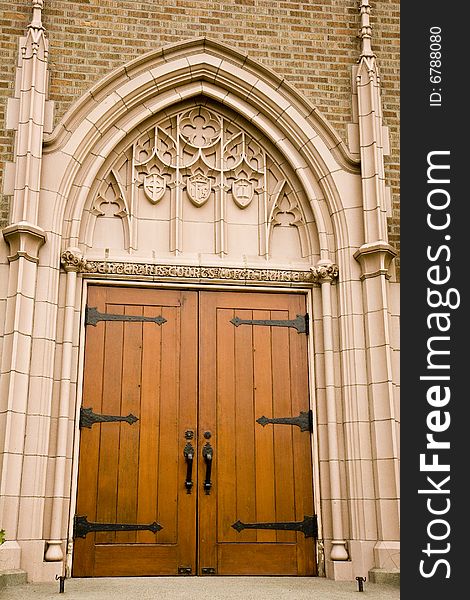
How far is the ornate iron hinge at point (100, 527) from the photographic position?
6.79m

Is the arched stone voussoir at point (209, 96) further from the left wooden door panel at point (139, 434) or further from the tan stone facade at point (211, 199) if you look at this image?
the left wooden door panel at point (139, 434)

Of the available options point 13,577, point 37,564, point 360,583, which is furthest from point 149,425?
point 360,583

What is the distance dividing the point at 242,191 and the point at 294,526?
311 cm

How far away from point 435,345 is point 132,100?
356 centimetres

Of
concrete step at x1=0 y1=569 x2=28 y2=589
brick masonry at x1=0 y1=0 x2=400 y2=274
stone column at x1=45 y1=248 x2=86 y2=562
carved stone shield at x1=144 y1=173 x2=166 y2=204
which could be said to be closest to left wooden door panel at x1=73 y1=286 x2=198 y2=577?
stone column at x1=45 y1=248 x2=86 y2=562

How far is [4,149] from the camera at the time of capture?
7.40 meters

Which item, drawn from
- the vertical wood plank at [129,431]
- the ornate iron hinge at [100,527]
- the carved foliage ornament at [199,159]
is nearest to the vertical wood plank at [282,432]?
the ornate iron hinge at [100,527]

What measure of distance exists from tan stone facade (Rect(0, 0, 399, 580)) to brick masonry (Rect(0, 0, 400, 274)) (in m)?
0.02

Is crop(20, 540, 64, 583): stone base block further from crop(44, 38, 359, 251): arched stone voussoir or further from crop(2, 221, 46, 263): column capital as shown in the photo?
crop(44, 38, 359, 251): arched stone voussoir

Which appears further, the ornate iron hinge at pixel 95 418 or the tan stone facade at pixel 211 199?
the ornate iron hinge at pixel 95 418

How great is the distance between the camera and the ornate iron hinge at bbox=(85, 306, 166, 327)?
7.31m

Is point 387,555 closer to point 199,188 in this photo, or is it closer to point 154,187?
point 199,188

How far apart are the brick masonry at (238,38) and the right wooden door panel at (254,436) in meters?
1.47

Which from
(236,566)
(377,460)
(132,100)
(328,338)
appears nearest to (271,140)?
(132,100)
